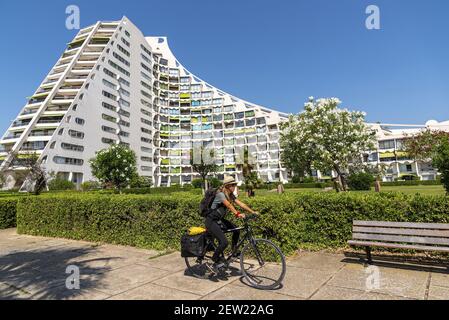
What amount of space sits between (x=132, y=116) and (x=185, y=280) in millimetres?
91854

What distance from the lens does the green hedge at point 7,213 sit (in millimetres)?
15006

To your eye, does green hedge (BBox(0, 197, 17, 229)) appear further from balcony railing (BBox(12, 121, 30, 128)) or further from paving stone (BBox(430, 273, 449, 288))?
balcony railing (BBox(12, 121, 30, 128))

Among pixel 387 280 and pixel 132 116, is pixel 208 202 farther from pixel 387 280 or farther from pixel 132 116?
pixel 132 116

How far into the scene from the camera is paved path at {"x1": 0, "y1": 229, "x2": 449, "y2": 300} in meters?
4.73

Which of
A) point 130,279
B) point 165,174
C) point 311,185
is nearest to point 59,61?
point 165,174

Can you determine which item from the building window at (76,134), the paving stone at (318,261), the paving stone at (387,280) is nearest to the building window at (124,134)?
the building window at (76,134)

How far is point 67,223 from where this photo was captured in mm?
10930

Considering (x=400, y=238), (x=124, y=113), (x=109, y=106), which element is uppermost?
(x=109, y=106)

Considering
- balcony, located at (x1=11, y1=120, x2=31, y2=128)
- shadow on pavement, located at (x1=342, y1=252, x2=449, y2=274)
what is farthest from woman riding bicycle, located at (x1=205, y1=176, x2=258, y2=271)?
balcony, located at (x1=11, y1=120, x2=31, y2=128)

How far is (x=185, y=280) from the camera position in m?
5.61

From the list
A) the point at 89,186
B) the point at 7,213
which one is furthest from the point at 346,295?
the point at 89,186

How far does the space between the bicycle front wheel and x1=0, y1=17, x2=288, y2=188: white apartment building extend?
167ft

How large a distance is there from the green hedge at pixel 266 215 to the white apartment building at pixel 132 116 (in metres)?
46.8
